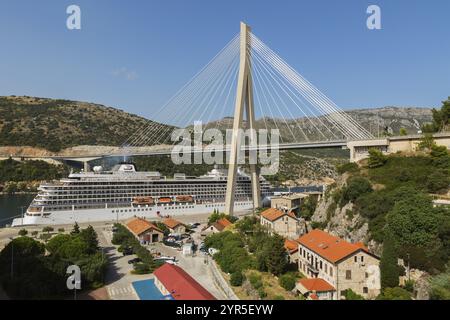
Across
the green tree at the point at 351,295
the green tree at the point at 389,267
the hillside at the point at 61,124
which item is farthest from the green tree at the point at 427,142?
the hillside at the point at 61,124

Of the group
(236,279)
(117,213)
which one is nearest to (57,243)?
(236,279)

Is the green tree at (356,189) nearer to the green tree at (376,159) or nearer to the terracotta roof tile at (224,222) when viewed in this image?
the green tree at (376,159)

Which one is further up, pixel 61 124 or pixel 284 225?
pixel 61 124

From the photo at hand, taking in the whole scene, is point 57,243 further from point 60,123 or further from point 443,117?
point 60,123

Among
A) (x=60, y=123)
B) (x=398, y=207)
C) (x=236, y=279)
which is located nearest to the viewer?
(x=236, y=279)

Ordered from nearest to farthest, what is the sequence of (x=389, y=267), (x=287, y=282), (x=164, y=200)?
1. (x=389, y=267)
2. (x=287, y=282)
3. (x=164, y=200)

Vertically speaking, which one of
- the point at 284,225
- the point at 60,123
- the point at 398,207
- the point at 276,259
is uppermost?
the point at 60,123
